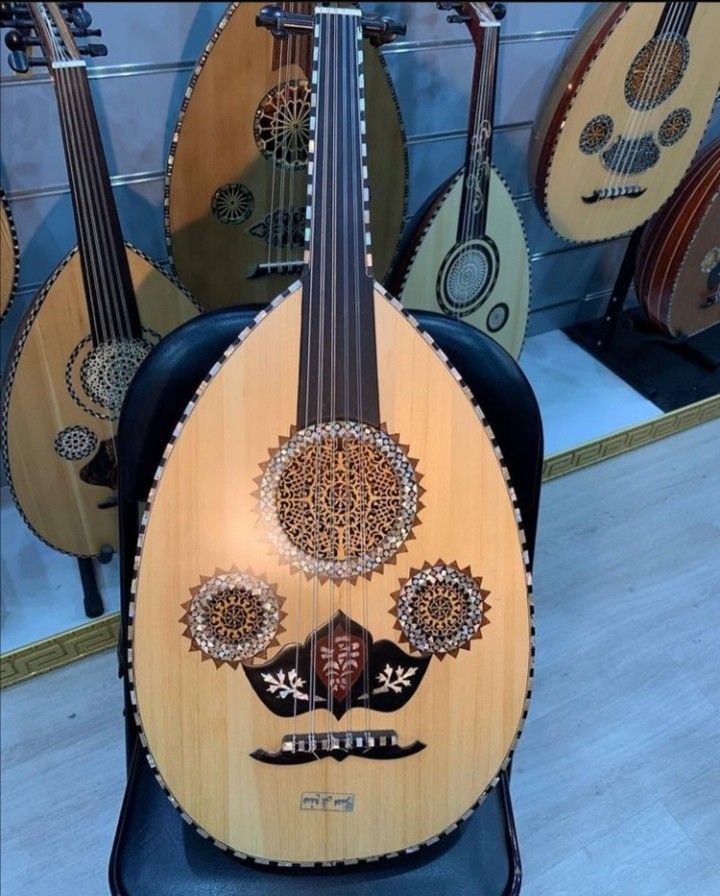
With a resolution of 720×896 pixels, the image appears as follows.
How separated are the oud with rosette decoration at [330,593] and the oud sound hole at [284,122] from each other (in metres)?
0.31

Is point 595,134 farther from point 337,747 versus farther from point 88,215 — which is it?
point 337,747

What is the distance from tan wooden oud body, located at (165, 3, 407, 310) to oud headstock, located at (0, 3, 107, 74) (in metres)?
0.18

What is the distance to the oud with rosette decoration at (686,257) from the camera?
147 centimetres

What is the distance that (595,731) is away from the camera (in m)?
1.22

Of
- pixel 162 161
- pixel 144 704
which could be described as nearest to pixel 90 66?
pixel 162 161

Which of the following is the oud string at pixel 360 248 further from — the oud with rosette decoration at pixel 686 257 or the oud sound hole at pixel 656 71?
the oud with rosette decoration at pixel 686 257

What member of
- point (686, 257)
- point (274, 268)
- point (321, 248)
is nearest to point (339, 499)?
point (321, 248)

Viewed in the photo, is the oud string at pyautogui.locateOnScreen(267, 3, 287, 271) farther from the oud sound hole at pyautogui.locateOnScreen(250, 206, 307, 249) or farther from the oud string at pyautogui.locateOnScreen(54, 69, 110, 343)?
the oud string at pyautogui.locateOnScreen(54, 69, 110, 343)

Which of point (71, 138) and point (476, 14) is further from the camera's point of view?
point (476, 14)

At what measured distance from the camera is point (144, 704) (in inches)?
27.3

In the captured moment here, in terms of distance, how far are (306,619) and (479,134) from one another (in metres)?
0.84

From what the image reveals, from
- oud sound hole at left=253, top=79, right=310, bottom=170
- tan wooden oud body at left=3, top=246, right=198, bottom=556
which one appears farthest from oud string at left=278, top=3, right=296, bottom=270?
tan wooden oud body at left=3, top=246, right=198, bottom=556

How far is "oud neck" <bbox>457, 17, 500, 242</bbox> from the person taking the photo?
1.10 metres

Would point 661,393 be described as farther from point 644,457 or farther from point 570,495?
point 570,495
